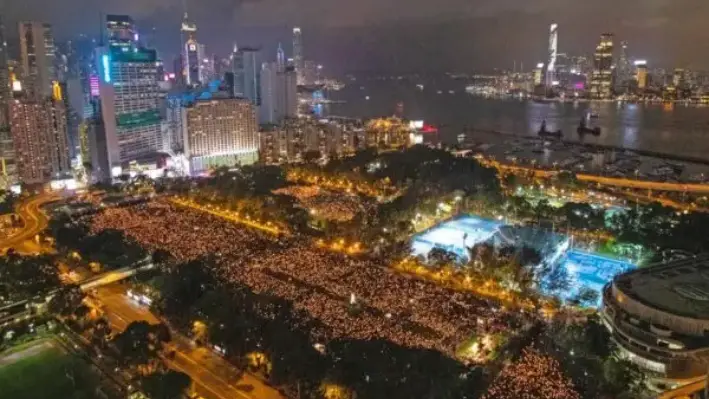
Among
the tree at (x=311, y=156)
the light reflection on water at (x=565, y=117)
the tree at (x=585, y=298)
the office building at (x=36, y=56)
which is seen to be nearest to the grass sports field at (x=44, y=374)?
the tree at (x=585, y=298)

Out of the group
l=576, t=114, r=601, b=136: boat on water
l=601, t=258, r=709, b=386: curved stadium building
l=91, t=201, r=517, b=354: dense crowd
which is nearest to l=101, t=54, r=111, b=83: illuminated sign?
l=91, t=201, r=517, b=354: dense crowd

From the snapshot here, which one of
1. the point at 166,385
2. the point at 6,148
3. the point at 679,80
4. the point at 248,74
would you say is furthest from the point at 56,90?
the point at 679,80

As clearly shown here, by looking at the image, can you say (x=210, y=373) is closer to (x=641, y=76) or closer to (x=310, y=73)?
(x=641, y=76)

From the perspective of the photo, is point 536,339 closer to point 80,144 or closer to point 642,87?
point 80,144

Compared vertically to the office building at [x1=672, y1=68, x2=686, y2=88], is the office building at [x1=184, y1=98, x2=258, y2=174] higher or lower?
lower

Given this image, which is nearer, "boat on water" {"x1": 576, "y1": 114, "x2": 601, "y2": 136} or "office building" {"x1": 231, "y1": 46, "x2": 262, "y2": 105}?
"boat on water" {"x1": 576, "y1": 114, "x2": 601, "y2": 136}

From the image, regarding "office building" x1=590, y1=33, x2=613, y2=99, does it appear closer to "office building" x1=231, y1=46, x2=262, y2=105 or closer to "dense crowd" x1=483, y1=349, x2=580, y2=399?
"office building" x1=231, y1=46, x2=262, y2=105
